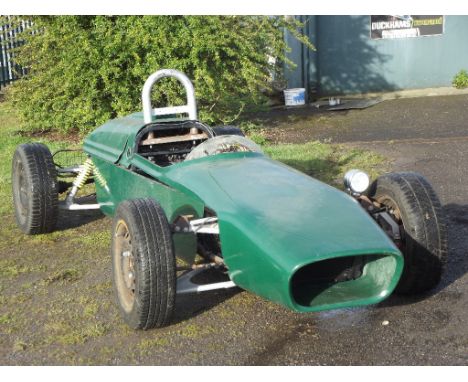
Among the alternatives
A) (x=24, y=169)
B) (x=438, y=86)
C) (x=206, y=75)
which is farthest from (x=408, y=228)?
(x=438, y=86)

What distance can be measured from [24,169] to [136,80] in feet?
15.5

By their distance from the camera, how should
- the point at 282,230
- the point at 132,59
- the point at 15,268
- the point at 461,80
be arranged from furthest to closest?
the point at 461,80 → the point at 132,59 → the point at 15,268 → the point at 282,230

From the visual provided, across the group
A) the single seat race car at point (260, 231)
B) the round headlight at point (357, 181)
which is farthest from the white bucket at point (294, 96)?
the round headlight at point (357, 181)

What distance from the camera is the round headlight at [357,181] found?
4.94 m

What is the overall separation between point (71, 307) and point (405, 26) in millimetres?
12766

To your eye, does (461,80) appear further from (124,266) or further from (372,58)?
(124,266)

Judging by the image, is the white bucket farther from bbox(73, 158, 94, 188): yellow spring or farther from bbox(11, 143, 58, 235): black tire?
bbox(11, 143, 58, 235): black tire

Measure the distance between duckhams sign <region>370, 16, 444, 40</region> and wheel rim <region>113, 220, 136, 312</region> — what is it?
1244 centimetres

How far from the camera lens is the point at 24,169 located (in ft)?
21.3

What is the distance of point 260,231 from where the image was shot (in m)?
3.92

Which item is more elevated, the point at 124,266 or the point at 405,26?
the point at 405,26

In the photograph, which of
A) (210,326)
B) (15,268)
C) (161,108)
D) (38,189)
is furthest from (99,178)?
(210,326)

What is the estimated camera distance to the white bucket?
1500cm

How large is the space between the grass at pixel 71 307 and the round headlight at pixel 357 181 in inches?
41.4
